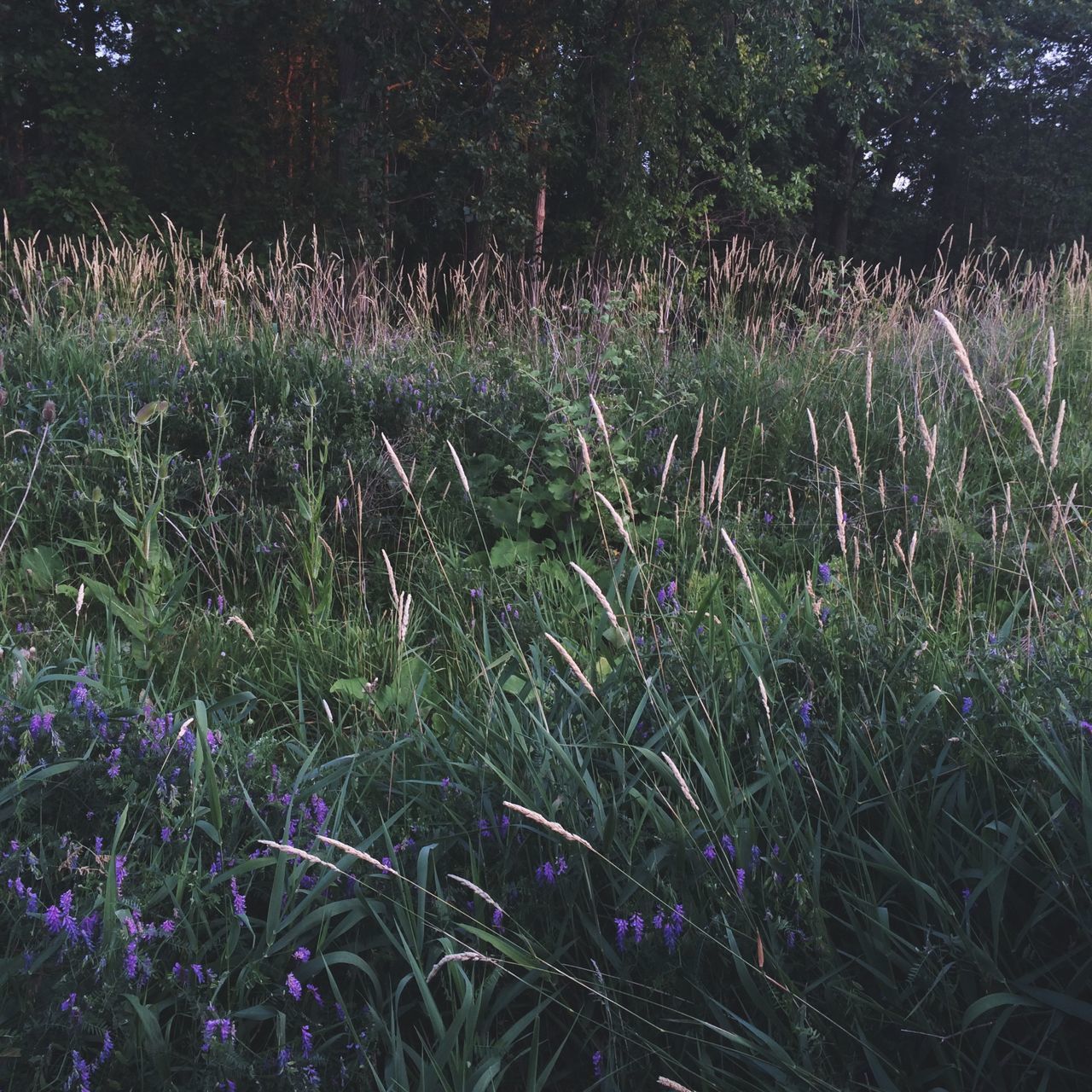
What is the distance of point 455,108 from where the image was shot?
427 inches

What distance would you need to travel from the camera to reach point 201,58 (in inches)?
589

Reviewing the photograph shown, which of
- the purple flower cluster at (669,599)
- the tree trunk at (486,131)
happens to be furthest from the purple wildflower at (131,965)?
the tree trunk at (486,131)

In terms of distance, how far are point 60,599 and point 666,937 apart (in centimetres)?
223

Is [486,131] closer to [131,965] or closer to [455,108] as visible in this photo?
[455,108]

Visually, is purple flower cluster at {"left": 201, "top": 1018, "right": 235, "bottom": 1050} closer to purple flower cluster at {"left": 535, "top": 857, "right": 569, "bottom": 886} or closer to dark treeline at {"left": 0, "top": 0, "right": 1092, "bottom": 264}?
purple flower cluster at {"left": 535, "top": 857, "right": 569, "bottom": 886}

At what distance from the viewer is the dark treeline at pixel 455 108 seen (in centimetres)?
1042

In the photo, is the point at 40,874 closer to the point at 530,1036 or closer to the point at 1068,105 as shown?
the point at 530,1036

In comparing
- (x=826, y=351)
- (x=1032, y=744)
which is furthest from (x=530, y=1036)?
(x=826, y=351)

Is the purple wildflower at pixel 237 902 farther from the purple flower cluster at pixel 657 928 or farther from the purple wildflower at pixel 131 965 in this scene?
the purple flower cluster at pixel 657 928

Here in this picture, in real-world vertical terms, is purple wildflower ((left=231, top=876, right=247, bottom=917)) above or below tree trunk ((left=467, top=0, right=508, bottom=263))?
below

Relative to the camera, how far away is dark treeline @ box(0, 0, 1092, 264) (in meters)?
10.4

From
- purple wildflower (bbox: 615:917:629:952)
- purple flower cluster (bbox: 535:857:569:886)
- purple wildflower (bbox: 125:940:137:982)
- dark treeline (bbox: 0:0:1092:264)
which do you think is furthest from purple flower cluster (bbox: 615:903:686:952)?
dark treeline (bbox: 0:0:1092:264)

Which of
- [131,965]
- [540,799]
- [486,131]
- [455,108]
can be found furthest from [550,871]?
[455,108]

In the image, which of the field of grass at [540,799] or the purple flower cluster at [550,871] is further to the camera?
the purple flower cluster at [550,871]
